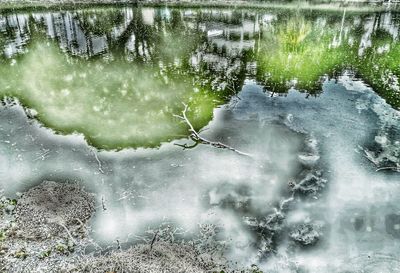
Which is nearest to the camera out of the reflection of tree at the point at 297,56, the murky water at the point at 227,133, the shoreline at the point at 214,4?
the murky water at the point at 227,133

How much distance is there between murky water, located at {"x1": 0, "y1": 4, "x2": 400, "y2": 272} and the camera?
10.4m

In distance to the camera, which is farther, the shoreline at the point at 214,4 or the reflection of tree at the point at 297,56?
the shoreline at the point at 214,4

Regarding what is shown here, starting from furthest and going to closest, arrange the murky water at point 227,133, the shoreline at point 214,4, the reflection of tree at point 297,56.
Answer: the shoreline at point 214,4
the reflection of tree at point 297,56
the murky water at point 227,133

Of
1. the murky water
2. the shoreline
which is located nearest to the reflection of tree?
the murky water

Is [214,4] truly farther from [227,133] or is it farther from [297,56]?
[227,133]

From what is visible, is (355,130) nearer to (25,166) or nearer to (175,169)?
(175,169)

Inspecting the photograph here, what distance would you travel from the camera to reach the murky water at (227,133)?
10391 mm

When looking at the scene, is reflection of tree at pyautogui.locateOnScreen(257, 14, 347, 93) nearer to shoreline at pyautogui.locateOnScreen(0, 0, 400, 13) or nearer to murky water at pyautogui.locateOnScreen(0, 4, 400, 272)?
murky water at pyautogui.locateOnScreen(0, 4, 400, 272)

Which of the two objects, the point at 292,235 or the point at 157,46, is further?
the point at 157,46

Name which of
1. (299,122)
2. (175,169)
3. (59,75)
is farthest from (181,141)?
(59,75)

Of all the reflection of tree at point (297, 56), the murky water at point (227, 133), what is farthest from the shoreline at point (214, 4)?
the murky water at point (227, 133)

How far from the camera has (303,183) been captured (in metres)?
11.7

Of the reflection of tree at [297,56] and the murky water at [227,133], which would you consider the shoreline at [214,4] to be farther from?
the murky water at [227,133]

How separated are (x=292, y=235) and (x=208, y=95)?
7750 millimetres
